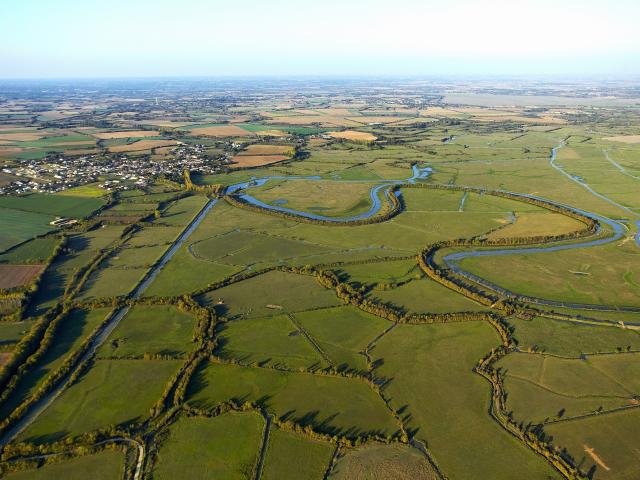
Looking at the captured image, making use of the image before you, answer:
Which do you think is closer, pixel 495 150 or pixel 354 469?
pixel 354 469

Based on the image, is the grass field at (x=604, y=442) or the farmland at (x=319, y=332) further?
the farmland at (x=319, y=332)

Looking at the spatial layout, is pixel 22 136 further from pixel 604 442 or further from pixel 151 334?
pixel 604 442

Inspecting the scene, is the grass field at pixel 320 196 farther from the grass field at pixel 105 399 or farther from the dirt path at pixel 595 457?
the dirt path at pixel 595 457

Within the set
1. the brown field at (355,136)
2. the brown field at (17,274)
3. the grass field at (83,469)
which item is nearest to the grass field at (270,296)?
the grass field at (83,469)

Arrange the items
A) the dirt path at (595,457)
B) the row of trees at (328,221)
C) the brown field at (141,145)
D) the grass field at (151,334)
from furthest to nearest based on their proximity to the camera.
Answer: the brown field at (141,145), the row of trees at (328,221), the grass field at (151,334), the dirt path at (595,457)

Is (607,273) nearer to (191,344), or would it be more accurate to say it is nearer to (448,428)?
(448,428)

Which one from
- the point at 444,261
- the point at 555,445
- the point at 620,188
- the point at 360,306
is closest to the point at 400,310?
the point at 360,306
